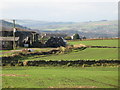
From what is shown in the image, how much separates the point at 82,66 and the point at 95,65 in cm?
213

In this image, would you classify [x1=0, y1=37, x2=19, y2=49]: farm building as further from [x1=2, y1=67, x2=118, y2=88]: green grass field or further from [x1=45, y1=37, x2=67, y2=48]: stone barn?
[x1=2, y1=67, x2=118, y2=88]: green grass field

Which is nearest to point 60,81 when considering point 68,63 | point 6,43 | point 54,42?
point 68,63

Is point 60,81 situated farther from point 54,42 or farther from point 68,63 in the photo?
point 54,42

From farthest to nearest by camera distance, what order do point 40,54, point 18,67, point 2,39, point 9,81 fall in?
point 2,39
point 40,54
point 18,67
point 9,81

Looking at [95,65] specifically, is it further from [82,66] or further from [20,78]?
[20,78]

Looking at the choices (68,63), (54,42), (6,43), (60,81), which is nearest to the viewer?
(60,81)

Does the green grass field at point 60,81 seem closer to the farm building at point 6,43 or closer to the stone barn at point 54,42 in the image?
the farm building at point 6,43

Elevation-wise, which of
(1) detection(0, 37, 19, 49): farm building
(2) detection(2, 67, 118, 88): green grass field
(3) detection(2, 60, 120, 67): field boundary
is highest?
(1) detection(0, 37, 19, 49): farm building

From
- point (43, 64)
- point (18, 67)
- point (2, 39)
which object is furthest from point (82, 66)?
point (2, 39)

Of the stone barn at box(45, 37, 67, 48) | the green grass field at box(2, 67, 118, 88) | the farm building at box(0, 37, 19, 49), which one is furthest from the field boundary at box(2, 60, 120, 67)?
the stone barn at box(45, 37, 67, 48)

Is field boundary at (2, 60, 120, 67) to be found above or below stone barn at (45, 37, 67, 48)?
below

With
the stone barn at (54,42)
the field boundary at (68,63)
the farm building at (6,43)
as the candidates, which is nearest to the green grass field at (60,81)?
the field boundary at (68,63)

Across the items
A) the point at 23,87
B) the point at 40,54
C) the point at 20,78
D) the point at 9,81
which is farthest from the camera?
the point at 40,54

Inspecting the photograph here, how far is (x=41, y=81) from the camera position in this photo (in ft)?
95.2
